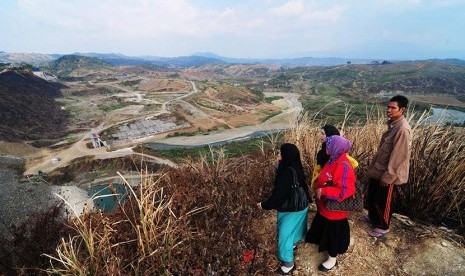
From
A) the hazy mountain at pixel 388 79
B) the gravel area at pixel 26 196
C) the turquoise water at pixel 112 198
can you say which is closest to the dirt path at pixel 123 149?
the gravel area at pixel 26 196

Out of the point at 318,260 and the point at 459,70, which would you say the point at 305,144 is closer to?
the point at 318,260

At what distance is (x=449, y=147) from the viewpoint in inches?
148

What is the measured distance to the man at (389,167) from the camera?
3211mm

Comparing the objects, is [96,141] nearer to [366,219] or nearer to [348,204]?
[366,219]

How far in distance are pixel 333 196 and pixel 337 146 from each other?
18.3 inches

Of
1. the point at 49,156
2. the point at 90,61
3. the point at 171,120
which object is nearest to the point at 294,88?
the point at 171,120

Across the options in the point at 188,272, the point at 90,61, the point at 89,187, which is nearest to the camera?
the point at 188,272

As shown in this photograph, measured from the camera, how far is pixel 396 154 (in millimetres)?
3213

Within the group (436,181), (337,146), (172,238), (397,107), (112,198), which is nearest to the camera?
(172,238)

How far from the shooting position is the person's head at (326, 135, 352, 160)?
289 cm

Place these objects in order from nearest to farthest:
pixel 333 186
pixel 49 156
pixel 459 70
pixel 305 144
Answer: pixel 333 186
pixel 305 144
pixel 49 156
pixel 459 70

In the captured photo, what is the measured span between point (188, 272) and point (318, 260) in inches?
54.6

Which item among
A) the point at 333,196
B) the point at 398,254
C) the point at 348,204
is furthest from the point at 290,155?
the point at 398,254

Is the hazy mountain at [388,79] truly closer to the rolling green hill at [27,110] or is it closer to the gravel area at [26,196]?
the rolling green hill at [27,110]
